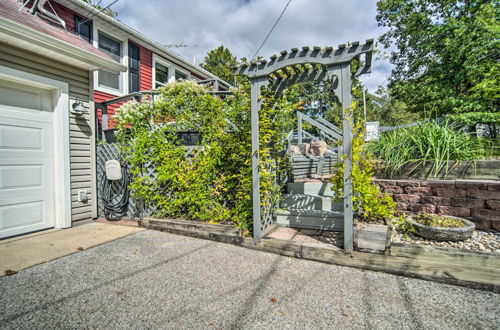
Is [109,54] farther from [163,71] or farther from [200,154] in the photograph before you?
[200,154]

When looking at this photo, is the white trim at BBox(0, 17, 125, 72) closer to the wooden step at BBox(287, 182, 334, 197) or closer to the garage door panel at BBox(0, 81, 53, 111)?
the garage door panel at BBox(0, 81, 53, 111)

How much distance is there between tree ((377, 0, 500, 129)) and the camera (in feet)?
21.5

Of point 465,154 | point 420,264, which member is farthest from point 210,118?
point 465,154

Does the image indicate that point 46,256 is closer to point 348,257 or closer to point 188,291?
point 188,291

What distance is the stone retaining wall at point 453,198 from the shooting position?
2828 mm

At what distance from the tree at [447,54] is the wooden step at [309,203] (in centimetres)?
356

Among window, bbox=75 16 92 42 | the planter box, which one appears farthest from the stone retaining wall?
window, bbox=75 16 92 42

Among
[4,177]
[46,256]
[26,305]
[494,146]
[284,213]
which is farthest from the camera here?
[494,146]

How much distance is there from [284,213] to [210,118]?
1.80m

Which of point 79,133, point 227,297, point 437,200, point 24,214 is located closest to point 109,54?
point 79,133

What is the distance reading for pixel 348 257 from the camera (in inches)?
96.5

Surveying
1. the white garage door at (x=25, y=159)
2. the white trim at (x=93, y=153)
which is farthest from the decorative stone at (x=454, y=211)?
the white garage door at (x=25, y=159)

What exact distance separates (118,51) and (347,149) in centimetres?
694

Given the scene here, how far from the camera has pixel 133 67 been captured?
703 cm
